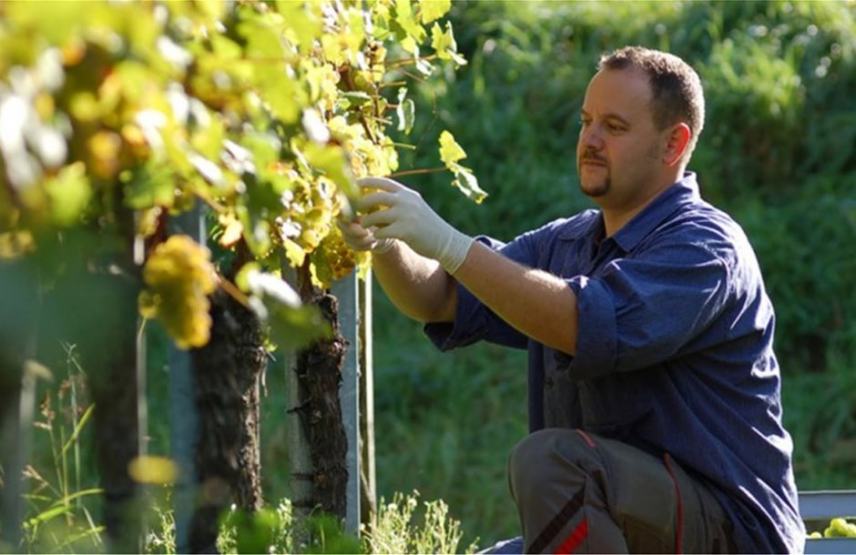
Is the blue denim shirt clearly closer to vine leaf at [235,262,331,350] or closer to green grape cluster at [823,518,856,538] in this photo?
green grape cluster at [823,518,856,538]

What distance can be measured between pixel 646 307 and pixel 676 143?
18.2 inches

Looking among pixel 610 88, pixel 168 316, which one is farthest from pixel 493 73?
pixel 168 316

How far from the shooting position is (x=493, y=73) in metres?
8.46

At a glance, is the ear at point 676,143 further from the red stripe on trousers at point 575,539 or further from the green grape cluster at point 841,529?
the green grape cluster at point 841,529

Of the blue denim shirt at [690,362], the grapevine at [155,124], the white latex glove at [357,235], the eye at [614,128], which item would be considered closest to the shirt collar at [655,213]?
the blue denim shirt at [690,362]

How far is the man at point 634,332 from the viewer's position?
3.06 m

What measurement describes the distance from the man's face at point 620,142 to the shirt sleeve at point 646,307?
9.7 inches

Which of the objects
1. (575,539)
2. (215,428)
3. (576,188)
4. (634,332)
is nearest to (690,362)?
(634,332)

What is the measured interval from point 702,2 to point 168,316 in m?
7.14

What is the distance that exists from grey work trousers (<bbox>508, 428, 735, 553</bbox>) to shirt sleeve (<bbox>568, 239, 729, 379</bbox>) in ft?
0.45

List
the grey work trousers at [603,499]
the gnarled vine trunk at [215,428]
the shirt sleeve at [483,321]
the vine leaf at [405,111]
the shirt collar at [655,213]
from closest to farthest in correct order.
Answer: the gnarled vine trunk at [215,428]
the grey work trousers at [603,499]
the vine leaf at [405,111]
the shirt collar at [655,213]
the shirt sleeve at [483,321]

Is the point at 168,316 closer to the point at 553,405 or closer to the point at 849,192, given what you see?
the point at 553,405

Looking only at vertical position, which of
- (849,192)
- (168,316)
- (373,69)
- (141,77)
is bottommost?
(168,316)

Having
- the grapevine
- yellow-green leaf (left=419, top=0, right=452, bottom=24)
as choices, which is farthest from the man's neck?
the grapevine
